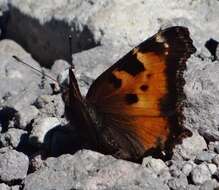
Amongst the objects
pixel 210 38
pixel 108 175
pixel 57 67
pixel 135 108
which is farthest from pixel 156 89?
pixel 57 67

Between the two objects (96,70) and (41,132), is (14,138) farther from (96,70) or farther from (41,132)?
(96,70)

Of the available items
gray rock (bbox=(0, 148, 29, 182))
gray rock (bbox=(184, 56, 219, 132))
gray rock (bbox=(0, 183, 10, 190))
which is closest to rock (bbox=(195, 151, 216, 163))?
gray rock (bbox=(184, 56, 219, 132))

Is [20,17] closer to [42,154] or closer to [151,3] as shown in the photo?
[151,3]

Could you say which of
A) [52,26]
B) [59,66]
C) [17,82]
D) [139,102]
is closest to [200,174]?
[139,102]

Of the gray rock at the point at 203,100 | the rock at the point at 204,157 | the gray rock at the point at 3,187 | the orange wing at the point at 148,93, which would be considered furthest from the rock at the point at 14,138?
the rock at the point at 204,157

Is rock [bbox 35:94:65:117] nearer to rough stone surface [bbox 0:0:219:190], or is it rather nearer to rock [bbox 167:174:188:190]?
rough stone surface [bbox 0:0:219:190]

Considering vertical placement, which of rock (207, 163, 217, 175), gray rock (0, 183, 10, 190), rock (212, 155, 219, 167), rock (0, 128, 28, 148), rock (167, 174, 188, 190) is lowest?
gray rock (0, 183, 10, 190)

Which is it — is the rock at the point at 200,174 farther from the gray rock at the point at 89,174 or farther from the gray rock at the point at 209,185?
the gray rock at the point at 89,174
